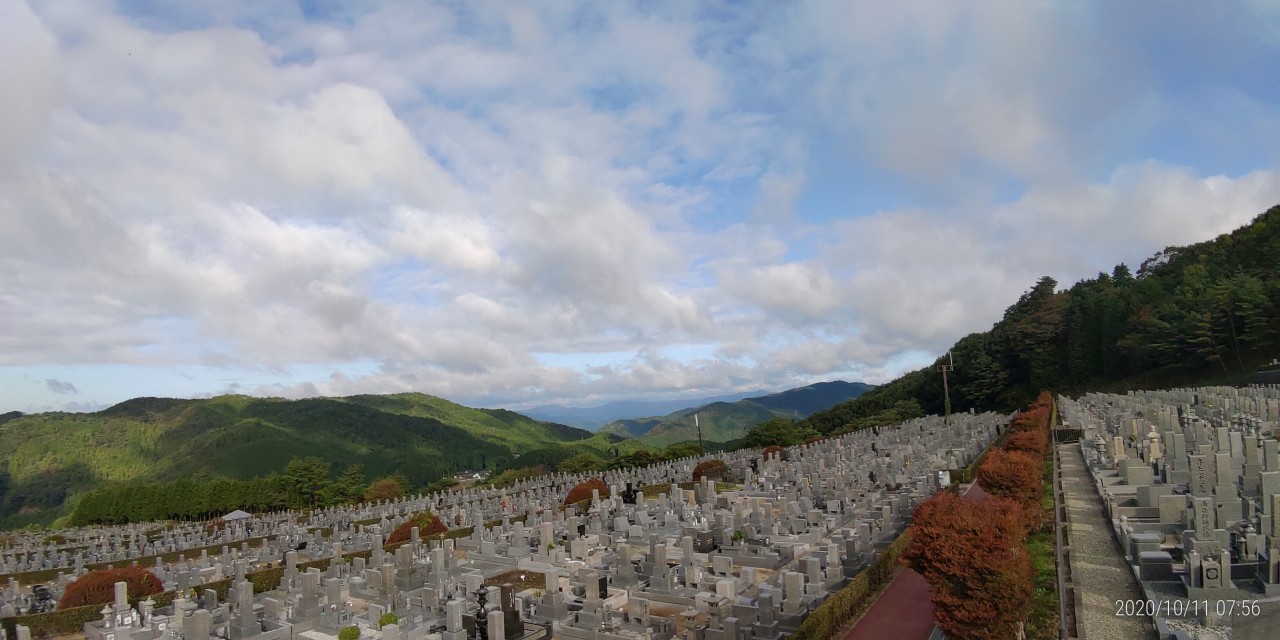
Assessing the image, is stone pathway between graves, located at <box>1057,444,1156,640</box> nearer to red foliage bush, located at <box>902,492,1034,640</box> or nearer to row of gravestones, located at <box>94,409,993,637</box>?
red foliage bush, located at <box>902,492,1034,640</box>

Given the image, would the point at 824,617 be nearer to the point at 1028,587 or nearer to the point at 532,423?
the point at 1028,587

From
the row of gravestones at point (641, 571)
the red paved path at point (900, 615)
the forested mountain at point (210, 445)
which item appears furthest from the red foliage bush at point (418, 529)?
the forested mountain at point (210, 445)

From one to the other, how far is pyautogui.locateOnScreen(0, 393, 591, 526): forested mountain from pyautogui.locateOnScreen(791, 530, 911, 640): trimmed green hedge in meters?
63.6

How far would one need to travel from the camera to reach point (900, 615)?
10.2 meters

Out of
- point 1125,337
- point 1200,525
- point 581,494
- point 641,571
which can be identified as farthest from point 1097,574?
point 1125,337

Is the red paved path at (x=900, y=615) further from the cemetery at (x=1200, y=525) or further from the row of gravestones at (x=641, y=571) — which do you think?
the cemetery at (x=1200, y=525)

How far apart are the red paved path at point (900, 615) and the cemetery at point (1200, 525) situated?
2541 mm

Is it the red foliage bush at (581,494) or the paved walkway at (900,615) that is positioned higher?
the paved walkway at (900,615)

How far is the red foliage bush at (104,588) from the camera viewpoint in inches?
563

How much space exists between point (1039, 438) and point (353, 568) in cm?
1926

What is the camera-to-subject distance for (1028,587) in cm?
795

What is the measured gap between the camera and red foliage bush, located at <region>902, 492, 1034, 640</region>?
7.75 m

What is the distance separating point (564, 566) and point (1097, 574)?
10.6 metres

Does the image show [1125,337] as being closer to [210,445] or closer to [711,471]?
[711,471]
